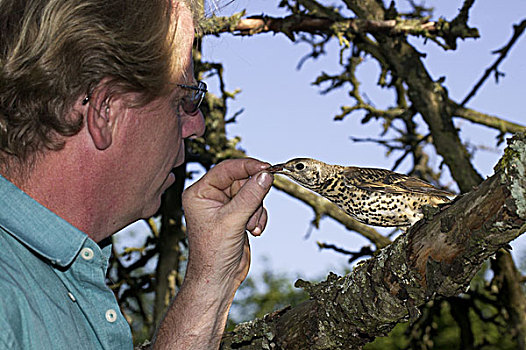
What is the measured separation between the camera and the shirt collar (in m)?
1.48

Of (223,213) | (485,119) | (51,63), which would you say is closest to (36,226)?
(51,63)

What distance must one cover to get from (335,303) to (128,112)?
0.90m

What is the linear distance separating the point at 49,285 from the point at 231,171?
2.33 feet

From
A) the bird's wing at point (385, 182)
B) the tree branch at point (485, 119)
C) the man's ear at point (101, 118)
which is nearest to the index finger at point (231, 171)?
the man's ear at point (101, 118)

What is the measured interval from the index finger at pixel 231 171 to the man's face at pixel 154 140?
12cm

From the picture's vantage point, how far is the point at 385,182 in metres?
2.94

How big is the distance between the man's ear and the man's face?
0.11ft

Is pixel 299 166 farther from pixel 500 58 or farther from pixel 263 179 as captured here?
pixel 500 58

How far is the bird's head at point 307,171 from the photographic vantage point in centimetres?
306

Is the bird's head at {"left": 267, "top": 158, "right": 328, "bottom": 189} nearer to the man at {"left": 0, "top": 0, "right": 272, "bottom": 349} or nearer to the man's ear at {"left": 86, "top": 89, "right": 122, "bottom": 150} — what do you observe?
the man at {"left": 0, "top": 0, "right": 272, "bottom": 349}

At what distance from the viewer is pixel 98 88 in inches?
64.4

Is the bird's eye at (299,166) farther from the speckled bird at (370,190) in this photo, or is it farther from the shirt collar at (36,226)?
the shirt collar at (36,226)

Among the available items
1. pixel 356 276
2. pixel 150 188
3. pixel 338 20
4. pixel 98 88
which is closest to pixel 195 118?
pixel 150 188

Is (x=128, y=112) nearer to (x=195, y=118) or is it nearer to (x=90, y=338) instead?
(x=195, y=118)
